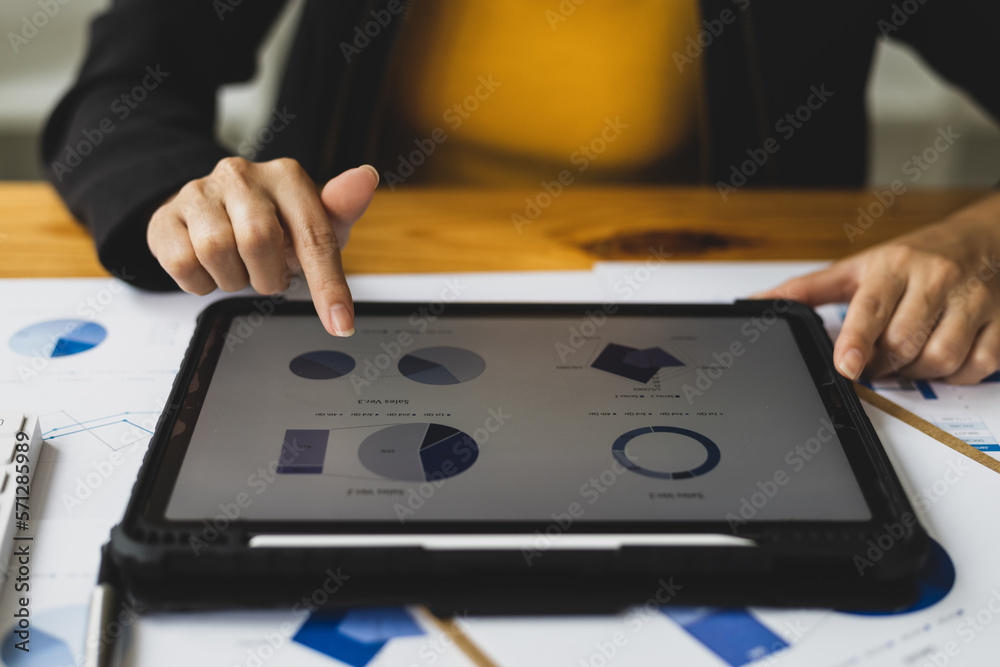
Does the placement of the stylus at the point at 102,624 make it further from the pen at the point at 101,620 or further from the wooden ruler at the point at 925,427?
the wooden ruler at the point at 925,427

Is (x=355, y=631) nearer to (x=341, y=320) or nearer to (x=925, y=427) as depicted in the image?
(x=341, y=320)

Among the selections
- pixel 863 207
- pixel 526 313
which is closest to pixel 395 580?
pixel 526 313

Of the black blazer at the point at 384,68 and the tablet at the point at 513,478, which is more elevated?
the black blazer at the point at 384,68

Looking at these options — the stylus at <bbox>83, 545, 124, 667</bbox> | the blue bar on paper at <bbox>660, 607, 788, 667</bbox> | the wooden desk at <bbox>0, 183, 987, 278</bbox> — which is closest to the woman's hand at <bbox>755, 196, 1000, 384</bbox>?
the wooden desk at <bbox>0, 183, 987, 278</bbox>

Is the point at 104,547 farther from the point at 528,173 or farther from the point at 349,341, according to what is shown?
the point at 528,173

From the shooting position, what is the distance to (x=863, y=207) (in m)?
0.90

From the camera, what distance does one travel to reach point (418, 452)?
0.46 metres

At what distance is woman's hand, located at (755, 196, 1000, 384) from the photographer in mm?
595

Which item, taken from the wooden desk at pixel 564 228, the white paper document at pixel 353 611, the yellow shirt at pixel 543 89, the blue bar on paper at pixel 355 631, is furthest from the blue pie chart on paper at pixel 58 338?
the yellow shirt at pixel 543 89

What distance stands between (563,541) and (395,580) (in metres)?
0.09

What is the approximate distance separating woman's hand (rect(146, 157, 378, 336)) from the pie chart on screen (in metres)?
0.07

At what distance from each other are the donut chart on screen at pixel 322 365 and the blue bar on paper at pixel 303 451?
7 centimetres

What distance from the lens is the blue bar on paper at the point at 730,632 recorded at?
0.38m

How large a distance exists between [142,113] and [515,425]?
0.59m
